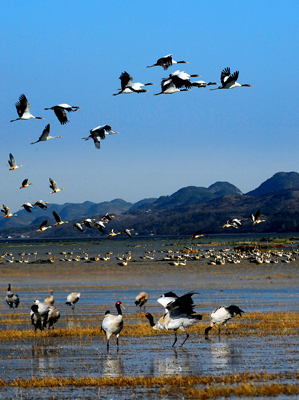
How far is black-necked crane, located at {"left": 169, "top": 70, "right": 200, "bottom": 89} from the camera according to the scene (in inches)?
856

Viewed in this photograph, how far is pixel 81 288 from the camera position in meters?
45.2

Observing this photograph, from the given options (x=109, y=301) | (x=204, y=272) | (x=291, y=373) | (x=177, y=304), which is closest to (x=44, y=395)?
(x=291, y=373)

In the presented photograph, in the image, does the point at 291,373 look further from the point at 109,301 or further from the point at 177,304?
the point at 109,301

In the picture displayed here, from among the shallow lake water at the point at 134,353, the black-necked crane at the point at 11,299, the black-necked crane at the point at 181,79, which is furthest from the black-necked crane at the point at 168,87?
the black-necked crane at the point at 11,299

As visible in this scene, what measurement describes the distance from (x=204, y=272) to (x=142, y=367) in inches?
1838

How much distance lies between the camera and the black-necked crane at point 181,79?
21.7 meters

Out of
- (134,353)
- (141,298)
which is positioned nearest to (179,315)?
(134,353)

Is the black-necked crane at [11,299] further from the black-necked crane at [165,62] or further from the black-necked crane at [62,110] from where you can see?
the black-necked crane at [165,62]

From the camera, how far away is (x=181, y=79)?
71.6ft

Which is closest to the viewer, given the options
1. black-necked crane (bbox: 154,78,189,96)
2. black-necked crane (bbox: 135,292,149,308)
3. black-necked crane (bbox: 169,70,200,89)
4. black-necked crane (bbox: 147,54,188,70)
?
black-necked crane (bbox: 147,54,188,70)

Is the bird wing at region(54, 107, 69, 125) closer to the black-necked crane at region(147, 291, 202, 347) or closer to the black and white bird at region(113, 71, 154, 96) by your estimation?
the black and white bird at region(113, 71, 154, 96)

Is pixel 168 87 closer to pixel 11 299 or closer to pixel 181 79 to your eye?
pixel 181 79

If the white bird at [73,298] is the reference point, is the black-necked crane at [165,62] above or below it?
above

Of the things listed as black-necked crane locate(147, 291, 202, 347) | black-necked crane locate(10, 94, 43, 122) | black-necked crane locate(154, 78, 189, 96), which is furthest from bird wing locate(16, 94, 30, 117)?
black-necked crane locate(147, 291, 202, 347)
